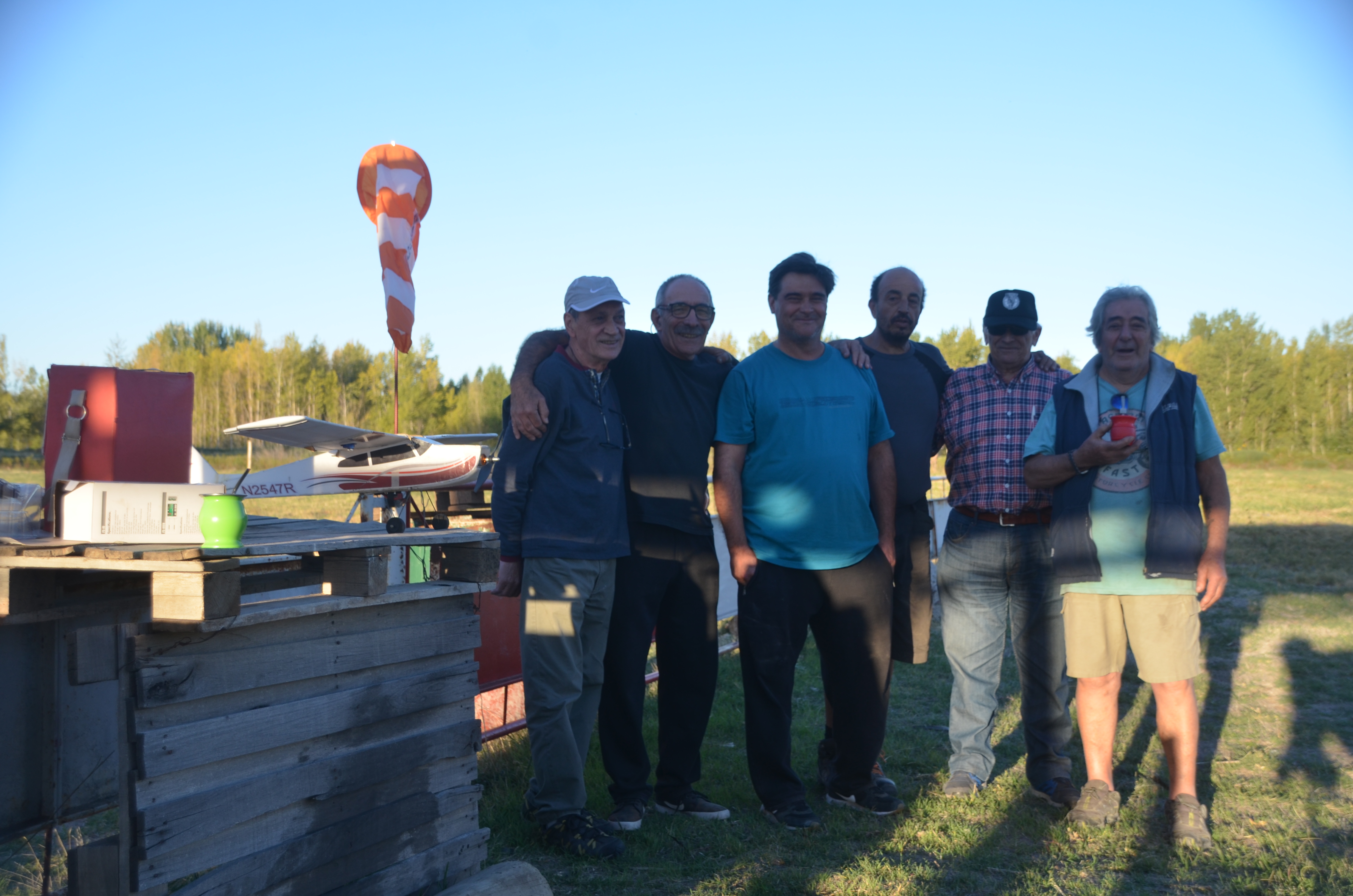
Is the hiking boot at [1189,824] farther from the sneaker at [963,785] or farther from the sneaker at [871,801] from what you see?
the sneaker at [871,801]

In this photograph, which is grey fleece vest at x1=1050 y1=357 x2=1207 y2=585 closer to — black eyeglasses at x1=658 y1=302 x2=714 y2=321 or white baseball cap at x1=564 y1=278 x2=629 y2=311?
black eyeglasses at x1=658 y1=302 x2=714 y2=321

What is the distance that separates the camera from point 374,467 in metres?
A: 15.1

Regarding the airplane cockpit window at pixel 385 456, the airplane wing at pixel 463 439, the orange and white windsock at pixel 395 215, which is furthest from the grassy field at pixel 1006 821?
the airplane cockpit window at pixel 385 456

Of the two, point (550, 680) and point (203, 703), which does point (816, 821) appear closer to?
point (550, 680)

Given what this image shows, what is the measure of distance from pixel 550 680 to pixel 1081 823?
2.17 metres

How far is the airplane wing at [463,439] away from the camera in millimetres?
13891

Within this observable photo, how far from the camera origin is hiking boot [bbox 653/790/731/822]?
3.64 meters

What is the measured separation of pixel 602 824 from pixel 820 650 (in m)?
1.13

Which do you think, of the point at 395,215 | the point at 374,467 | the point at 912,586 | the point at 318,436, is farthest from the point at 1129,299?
the point at 374,467

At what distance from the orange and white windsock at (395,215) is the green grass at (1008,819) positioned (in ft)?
13.2

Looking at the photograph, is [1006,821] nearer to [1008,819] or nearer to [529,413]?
[1008,819]

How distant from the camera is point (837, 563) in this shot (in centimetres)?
363

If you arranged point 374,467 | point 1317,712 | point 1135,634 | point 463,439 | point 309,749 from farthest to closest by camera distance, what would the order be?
point 374,467, point 463,439, point 1317,712, point 1135,634, point 309,749

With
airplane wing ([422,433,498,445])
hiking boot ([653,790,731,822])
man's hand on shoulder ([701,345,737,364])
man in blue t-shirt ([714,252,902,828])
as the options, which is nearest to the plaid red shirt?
man in blue t-shirt ([714,252,902,828])
